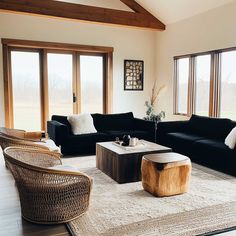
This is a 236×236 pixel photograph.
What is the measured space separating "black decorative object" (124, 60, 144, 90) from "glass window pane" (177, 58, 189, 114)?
1.08m

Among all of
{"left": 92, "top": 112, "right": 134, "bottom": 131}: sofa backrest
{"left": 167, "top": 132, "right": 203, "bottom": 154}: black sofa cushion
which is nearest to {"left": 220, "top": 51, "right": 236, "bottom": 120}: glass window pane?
{"left": 167, "top": 132, "right": 203, "bottom": 154}: black sofa cushion

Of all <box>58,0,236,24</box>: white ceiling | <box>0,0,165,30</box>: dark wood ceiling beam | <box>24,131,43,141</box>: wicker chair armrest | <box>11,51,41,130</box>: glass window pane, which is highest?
<box>58,0,236,24</box>: white ceiling

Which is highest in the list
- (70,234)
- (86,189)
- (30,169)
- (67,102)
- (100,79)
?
(100,79)

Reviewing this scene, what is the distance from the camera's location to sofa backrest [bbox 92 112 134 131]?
5.76 metres

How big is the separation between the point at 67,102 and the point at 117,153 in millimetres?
3585

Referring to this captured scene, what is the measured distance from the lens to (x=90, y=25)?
681cm

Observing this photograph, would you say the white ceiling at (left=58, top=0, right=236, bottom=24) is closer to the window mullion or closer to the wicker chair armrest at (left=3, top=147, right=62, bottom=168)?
the window mullion

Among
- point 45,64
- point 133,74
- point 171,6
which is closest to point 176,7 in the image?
point 171,6

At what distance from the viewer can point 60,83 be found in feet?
22.4

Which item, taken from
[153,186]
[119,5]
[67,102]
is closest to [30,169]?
[153,186]

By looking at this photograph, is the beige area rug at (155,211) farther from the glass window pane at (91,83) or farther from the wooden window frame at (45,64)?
the glass window pane at (91,83)

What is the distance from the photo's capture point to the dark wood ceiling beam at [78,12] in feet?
17.7

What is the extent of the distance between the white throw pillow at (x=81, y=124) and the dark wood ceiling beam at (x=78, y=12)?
2.17 m

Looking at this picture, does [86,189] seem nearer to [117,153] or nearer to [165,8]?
[117,153]
